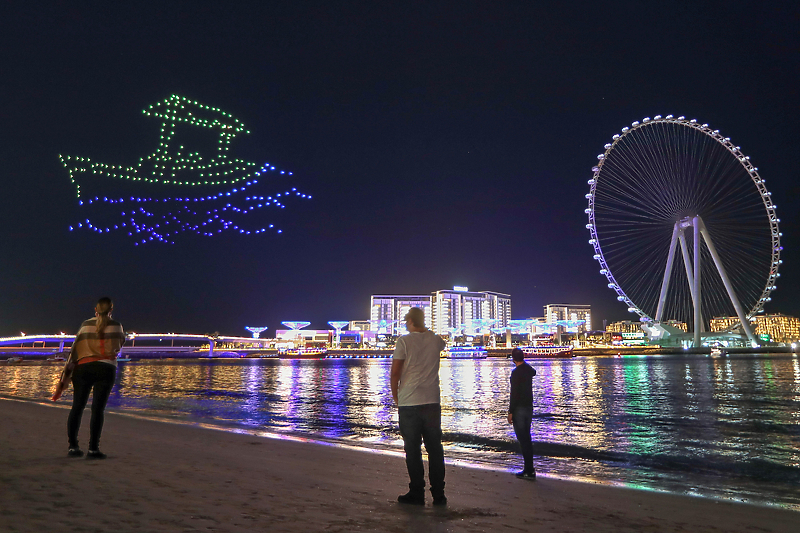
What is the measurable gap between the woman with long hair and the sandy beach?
14.1 inches

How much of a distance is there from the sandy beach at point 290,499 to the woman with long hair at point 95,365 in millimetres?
358

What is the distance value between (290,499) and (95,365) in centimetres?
313

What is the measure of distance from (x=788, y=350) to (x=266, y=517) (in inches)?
6800

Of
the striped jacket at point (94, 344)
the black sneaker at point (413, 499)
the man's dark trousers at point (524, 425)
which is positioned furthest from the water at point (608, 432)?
the striped jacket at point (94, 344)

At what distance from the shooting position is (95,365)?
239 inches

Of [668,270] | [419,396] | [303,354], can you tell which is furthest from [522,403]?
[303,354]

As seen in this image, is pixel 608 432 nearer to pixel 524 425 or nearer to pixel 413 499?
pixel 524 425

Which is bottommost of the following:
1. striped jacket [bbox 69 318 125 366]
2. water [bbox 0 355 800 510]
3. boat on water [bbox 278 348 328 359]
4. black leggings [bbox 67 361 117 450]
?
boat on water [bbox 278 348 328 359]

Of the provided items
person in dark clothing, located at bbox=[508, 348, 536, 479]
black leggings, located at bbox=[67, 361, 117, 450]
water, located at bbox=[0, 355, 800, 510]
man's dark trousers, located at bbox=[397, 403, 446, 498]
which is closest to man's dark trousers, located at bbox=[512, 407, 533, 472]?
person in dark clothing, located at bbox=[508, 348, 536, 479]

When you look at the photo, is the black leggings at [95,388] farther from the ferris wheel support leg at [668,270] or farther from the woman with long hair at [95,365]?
the ferris wheel support leg at [668,270]

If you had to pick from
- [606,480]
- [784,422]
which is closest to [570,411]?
[784,422]

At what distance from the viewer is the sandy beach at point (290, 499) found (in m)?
3.73

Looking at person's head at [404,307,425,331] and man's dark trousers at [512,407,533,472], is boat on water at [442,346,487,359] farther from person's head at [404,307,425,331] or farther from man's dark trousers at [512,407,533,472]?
person's head at [404,307,425,331]

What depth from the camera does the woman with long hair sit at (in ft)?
19.9
